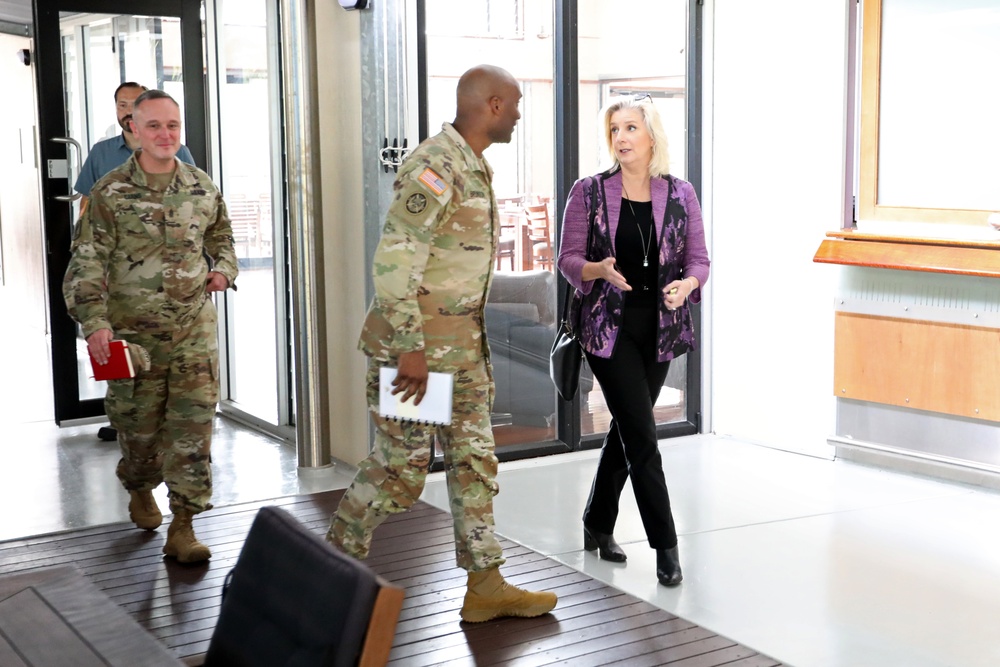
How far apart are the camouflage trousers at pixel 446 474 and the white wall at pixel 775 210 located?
2687 mm

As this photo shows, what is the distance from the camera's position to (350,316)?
5328 millimetres

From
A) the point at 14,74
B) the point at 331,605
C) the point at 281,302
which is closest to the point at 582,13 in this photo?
the point at 281,302

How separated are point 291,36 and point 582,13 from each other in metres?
1.38

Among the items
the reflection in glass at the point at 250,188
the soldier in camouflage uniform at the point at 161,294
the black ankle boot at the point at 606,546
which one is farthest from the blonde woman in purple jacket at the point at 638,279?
the reflection in glass at the point at 250,188

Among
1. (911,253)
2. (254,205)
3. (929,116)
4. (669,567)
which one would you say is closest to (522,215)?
(254,205)

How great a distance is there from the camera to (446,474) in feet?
10.9

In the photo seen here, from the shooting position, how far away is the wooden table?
1.54 m

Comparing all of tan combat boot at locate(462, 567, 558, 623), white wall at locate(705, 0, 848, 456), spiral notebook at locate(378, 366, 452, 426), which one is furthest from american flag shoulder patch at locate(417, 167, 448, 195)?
white wall at locate(705, 0, 848, 456)

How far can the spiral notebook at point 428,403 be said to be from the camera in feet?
10.2

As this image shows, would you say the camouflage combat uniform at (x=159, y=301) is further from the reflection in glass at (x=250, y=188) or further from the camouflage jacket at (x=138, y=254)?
the reflection in glass at (x=250, y=188)

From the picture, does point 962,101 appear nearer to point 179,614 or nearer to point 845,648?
point 845,648

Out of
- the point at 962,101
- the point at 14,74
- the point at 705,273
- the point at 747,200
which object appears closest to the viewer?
the point at 705,273

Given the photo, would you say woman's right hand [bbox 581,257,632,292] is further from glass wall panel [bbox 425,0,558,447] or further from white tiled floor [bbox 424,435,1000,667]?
glass wall panel [bbox 425,0,558,447]

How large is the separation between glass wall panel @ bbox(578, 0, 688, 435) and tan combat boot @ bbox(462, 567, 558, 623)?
231 cm
